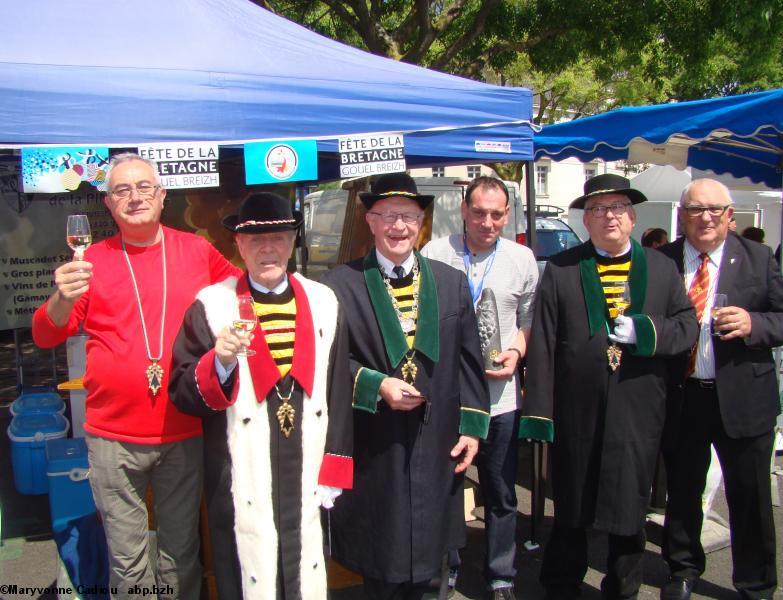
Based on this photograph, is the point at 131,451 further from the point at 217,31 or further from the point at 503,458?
the point at 217,31

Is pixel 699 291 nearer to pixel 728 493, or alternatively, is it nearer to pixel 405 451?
pixel 728 493

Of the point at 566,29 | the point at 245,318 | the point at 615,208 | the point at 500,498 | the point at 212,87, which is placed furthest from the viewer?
the point at 566,29

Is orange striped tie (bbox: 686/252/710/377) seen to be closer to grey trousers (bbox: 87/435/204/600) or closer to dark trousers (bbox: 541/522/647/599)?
dark trousers (bbox: 541/522/647/599)

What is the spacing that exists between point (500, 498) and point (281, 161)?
6.21 feet

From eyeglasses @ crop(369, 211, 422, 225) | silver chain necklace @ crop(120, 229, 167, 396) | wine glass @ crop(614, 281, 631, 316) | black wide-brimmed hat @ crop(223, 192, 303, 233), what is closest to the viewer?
black wide-brimmed hat @ crop(223, 192, 303, 233)

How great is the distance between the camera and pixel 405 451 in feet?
8.32

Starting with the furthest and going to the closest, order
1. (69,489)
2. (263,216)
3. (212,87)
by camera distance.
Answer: (69,489)
(212,87)
(263,216)

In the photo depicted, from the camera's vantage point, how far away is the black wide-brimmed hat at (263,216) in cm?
225

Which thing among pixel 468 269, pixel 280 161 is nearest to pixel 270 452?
Result: pixel 468 269

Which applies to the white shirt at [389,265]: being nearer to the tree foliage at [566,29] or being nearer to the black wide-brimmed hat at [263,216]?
the black wide-brimmed hat at [263,216]

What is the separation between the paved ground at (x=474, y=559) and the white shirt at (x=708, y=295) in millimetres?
1157

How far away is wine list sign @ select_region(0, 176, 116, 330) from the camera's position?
5.08 m

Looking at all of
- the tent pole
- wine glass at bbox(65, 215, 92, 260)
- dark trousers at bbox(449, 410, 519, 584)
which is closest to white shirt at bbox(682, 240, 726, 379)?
dark trousers at bbox(449, 410, 519, 584)

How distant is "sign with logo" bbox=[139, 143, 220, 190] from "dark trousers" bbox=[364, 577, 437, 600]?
188cm
